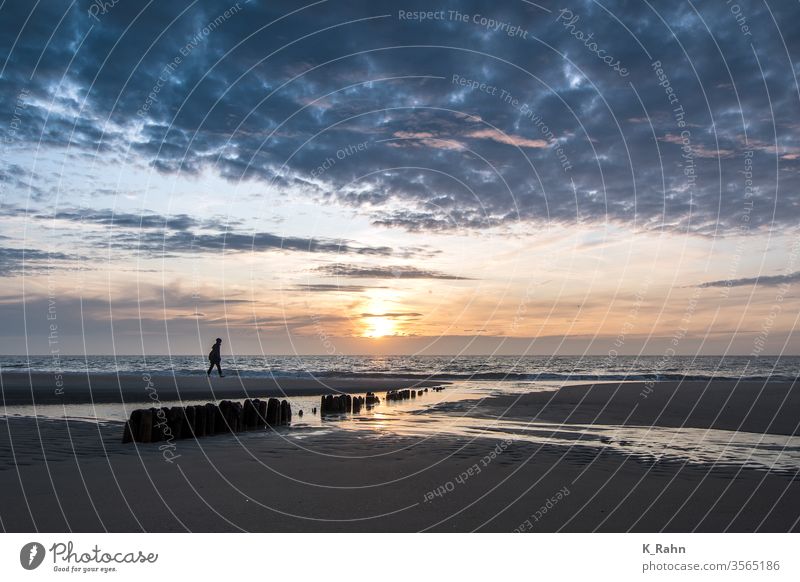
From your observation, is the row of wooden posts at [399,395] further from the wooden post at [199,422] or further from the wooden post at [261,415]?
the wooden post at [199,422]

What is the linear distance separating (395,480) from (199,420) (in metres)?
7.97

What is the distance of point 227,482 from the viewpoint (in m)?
12.1

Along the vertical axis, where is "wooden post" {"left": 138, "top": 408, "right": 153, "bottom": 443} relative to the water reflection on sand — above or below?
above

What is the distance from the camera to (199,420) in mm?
18219

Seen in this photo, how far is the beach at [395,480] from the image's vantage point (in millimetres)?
9812

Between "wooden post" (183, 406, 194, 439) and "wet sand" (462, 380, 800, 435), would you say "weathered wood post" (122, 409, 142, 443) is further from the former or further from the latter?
"wet sand" (462, 380, 800, 435)

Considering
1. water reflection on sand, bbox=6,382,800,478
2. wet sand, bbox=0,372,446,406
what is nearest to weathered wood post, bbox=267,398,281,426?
water reflection on sand, bbox=6,382,800,478

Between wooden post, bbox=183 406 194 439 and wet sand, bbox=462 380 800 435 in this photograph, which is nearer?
wooden post, bbox=183 406 194 439

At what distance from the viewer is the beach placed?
9812 millimetres

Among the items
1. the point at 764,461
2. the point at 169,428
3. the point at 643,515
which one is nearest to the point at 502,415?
the point at 764,461
